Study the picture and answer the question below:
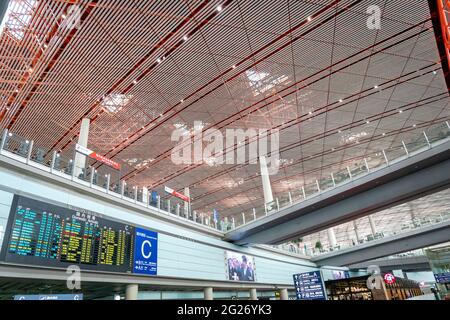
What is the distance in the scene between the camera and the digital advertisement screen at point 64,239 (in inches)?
363

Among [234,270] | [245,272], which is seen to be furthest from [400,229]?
[234,270]

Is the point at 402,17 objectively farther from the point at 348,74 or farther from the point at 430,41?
the point at 348,74

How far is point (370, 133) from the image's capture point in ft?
85.8

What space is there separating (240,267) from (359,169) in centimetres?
1194

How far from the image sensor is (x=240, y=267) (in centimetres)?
2227

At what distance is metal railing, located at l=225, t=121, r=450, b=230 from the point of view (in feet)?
47.5

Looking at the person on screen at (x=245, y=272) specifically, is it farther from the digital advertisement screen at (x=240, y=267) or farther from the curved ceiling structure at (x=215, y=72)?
the curved ceiling structure at (x=215, y=72)

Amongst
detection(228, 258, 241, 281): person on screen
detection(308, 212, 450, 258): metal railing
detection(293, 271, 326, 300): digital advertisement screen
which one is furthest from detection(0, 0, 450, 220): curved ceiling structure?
detection(293, 271, 326, 300): digital advertisement screen

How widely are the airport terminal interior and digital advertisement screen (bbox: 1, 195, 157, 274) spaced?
0.18 ft

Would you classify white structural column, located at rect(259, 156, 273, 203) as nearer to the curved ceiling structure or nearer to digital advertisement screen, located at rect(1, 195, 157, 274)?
the curved ceiling structure

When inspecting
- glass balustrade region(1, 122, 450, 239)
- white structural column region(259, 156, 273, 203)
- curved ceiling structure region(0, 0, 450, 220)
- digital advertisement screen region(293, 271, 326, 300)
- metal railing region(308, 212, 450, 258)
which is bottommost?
digital advertisement screen region(293, 271, 326, 300)

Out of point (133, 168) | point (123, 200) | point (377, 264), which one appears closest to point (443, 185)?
point (123, 200)

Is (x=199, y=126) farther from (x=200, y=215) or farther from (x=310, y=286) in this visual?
(x=310, y=286)
